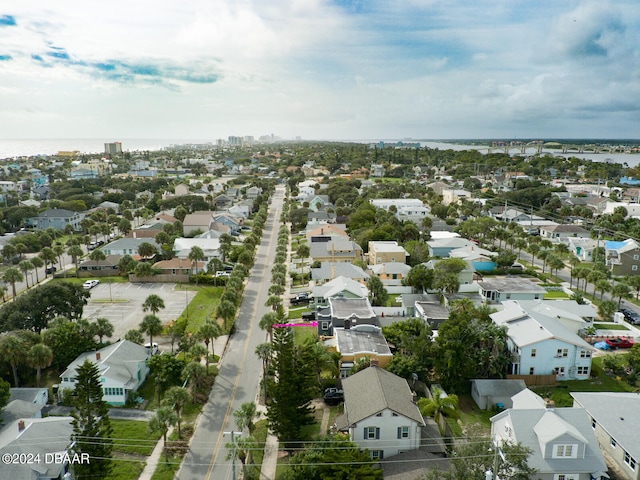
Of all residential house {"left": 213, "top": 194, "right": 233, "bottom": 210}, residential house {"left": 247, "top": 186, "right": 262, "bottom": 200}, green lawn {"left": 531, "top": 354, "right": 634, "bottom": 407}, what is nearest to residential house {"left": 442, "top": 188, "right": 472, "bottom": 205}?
residential house {"left": 247, "top": 186, "right": 262, "bottom": 200}


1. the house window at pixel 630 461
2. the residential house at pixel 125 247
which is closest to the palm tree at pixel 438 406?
the house window at pixel 630 461

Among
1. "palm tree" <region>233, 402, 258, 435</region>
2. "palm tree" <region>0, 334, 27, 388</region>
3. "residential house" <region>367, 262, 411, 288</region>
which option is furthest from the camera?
"residential house" <region>367, 262, 411, 288</region>

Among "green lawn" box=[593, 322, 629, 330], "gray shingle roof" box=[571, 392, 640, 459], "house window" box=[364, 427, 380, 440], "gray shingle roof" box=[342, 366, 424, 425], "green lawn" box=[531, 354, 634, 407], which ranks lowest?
"green lawn" box=[531, 354, 634, 407]

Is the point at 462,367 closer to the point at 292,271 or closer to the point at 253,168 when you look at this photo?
the point at 292,271

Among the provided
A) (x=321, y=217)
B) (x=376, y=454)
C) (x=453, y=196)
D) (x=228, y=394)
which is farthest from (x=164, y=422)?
(x=453, y=196)

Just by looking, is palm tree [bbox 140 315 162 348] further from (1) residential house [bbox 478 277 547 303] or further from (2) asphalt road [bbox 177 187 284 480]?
(1) residential house [bbox 478 277 547 303]

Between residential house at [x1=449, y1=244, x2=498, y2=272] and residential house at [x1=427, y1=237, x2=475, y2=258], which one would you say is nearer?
residential house at [x1=449, y1=244, x2=498, y2=272]

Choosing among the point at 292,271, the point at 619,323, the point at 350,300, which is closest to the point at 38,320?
the point at 350,300
